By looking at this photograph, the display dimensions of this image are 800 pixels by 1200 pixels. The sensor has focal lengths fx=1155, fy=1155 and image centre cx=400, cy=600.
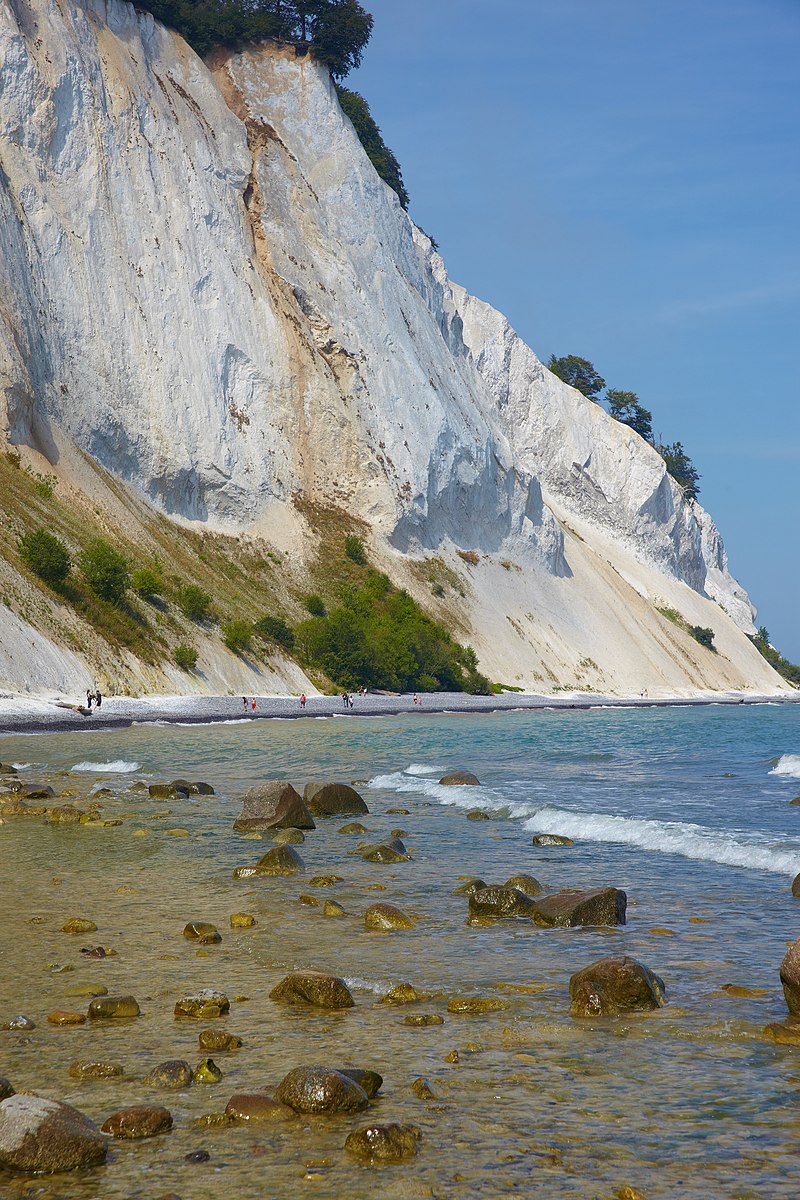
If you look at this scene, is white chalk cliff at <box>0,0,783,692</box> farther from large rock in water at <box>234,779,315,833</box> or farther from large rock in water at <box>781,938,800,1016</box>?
large rock in water at <box>781,938,800,1016</box>

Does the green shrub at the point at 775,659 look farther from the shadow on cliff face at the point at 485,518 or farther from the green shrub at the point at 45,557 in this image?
the green shrub at the point at 45,557

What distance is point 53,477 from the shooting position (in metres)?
55.2

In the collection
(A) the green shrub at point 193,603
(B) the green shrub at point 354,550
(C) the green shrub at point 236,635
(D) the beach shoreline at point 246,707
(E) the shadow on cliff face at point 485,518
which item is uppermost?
(E) the shadow on cliff face at point 485,518

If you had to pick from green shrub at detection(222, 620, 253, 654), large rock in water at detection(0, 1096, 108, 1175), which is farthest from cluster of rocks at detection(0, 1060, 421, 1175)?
green shrub at detection(222, 620, 253, 654)

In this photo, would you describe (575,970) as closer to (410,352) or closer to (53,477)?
(53,477)

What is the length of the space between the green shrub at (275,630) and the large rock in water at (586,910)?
161 feet

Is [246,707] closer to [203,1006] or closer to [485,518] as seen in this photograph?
[485,518]

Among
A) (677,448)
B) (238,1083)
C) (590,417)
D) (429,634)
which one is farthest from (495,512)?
(238,1083)

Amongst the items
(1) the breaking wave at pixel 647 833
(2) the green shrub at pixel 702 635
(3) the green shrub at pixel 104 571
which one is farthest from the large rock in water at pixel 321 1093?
(2) the green shrub at pixel 702 635

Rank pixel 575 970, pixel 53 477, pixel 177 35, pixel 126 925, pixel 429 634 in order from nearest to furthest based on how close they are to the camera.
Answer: pixel 575 970 → pixel 126 925 → pixel 53 477 → pixel 429 634 → pixel 177 35

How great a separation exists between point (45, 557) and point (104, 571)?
9.56 ft

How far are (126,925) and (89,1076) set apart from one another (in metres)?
4.02

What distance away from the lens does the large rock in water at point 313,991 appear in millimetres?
7879

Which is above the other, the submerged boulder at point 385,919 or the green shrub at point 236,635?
the green shrub at point 236,635
